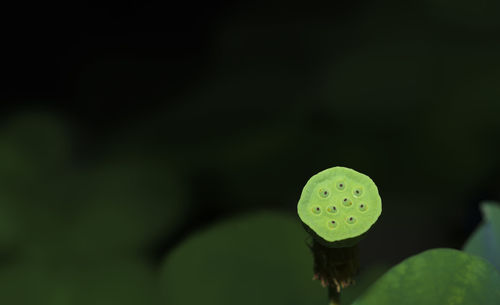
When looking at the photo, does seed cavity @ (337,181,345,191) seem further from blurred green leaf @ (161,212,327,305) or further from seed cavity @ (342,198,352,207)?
blurred green leaf @ (161,212,327,305)

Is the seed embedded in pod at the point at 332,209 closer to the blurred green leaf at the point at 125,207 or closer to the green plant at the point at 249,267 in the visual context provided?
the green plant at the point at 249,267

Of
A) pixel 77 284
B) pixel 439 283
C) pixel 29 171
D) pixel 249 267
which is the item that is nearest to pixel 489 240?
pixel 439 283

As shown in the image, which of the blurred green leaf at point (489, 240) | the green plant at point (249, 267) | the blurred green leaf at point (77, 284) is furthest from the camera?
the blurred green leaf at point (77, 284)

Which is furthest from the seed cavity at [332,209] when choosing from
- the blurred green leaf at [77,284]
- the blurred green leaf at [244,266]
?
the blurred green leaf at [77,284]

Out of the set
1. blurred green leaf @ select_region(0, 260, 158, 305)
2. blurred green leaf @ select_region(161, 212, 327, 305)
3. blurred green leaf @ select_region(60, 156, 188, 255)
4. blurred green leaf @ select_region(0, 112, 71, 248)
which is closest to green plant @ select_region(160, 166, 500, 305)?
blurred green leaf @ select_region(161, 212, 327, 305)

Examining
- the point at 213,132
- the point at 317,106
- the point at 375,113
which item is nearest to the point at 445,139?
the point at 375,113
